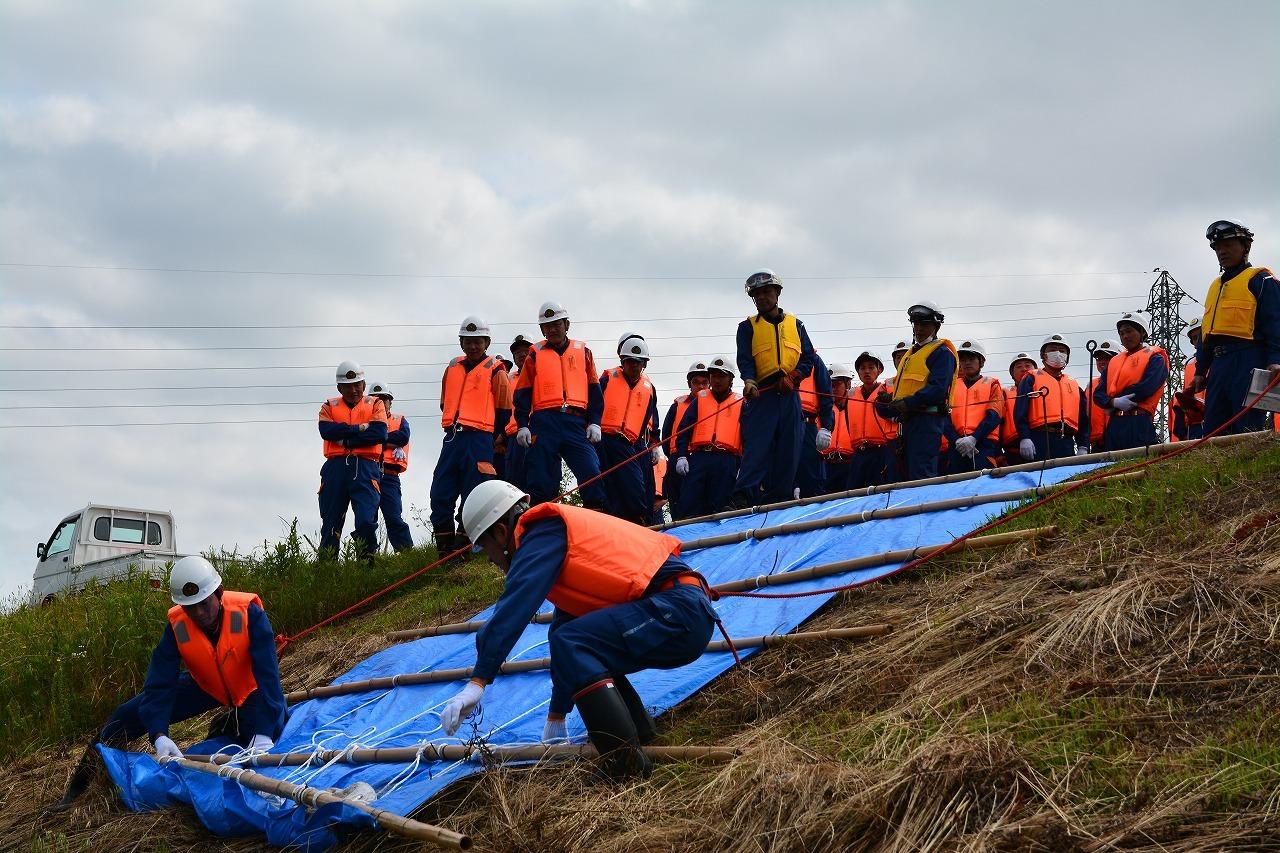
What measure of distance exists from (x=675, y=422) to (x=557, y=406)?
301 cm

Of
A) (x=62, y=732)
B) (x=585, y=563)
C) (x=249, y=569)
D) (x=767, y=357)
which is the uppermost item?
(x=767, y=357)

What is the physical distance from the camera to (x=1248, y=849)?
315 cm

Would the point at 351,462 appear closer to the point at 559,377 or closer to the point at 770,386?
the point at 559,377

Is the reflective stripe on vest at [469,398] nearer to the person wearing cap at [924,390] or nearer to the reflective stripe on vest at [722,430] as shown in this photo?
the reflective stripe on vest at [722,430]

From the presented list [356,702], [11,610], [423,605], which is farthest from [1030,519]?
[11,610]

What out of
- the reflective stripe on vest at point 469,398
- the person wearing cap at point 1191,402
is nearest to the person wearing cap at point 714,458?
the reflective stripe on vest at point 469,398

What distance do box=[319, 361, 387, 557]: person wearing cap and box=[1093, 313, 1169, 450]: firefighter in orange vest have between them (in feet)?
21.7

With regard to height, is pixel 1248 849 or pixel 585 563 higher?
pixel 585 563

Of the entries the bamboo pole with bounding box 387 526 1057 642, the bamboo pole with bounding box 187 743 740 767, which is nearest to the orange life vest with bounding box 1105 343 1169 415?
the bamboo pole with bounding box 387 526 1057 642

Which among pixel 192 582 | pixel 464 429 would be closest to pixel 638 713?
pixel 192 582

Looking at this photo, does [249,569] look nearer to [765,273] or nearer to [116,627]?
[116,627]

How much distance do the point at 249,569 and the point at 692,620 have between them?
7.48 m

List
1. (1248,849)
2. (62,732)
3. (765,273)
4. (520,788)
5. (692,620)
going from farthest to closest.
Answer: (765,273) → (62,732) → (692,620) → (520,788) → (1248,849)

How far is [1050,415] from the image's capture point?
1203cm
